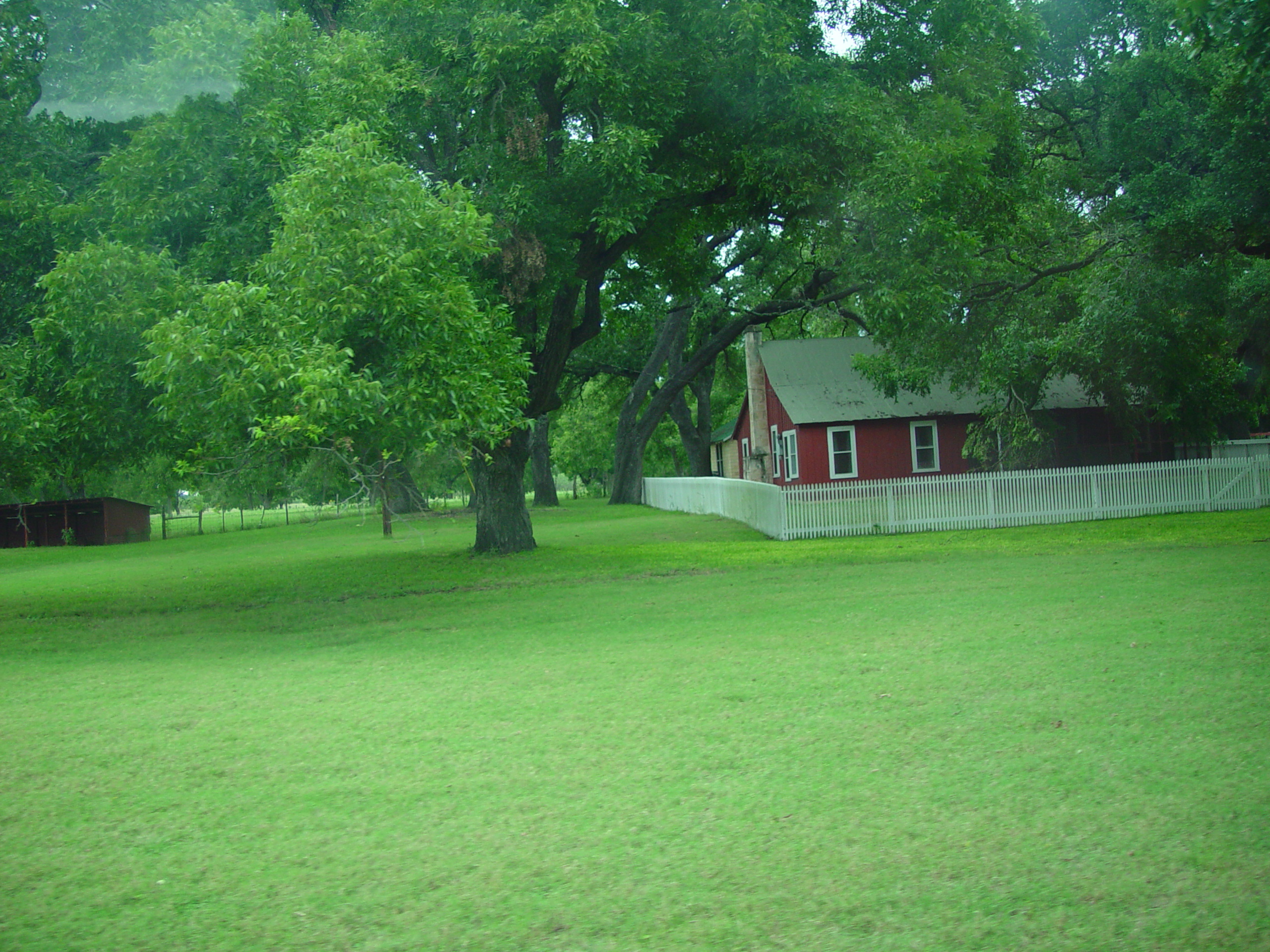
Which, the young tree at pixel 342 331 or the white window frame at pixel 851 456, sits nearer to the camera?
the young tree at pixel 342 331

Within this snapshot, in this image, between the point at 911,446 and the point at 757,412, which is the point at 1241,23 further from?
the point at 757,412

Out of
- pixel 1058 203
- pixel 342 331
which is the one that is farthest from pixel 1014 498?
pixel 342 331

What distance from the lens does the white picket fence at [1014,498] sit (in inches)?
897

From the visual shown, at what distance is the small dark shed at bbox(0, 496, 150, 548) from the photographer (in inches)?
1662

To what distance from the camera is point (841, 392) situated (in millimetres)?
33781

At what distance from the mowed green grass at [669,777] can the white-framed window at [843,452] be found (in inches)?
767

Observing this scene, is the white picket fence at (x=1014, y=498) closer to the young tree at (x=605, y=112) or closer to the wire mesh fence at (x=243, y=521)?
the young tree at (x=605, y=112)

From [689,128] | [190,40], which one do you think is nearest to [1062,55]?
[689,128]

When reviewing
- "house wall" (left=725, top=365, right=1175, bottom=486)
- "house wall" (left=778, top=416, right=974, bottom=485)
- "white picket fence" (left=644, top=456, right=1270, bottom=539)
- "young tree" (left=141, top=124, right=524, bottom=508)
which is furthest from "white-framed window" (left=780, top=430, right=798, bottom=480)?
"young tree" (left=141, top=124, right=524, bottom=508)

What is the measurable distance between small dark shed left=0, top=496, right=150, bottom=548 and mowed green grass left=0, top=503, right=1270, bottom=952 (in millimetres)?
32542

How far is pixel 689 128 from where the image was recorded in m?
18.7

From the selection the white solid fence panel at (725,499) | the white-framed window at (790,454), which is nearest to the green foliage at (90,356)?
the white solid fence panel at (725,499)

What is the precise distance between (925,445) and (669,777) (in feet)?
94.1

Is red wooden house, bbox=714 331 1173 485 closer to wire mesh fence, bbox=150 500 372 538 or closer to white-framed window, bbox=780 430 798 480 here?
white-framed window, bbox=780 430 798 480
